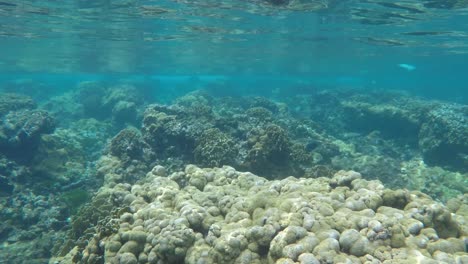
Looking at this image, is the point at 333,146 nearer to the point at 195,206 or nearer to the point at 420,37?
the point at 195,206

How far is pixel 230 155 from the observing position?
11.6 m

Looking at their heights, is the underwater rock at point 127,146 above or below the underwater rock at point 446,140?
above

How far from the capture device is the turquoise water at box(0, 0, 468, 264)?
5.43 meters

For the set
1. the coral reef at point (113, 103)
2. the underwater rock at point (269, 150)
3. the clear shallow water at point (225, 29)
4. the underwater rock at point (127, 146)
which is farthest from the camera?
the coral reef at point (113, 103)

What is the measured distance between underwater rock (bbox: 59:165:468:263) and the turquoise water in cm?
3

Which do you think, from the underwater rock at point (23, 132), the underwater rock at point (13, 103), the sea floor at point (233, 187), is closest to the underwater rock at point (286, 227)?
the sea floor at point (233, 187)

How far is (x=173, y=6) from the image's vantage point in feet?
67.2

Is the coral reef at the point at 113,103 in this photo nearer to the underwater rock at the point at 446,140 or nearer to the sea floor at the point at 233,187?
the sea floor at the point at 233,187

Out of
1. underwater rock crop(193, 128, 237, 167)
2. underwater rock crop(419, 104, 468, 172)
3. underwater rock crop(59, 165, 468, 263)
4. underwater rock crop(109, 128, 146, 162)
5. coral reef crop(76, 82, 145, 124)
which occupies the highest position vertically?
underwater rock crop(59, 165, 468, 263)

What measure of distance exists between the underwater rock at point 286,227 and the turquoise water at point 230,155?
28mm

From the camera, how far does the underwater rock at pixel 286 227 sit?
4.79 m

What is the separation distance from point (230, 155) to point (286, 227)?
21.2ft

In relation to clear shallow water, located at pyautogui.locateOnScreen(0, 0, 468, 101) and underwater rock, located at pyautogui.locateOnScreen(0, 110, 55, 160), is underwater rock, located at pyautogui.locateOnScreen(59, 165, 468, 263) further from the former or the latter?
clear shallow water, located at pyautogui.locateOnScreen(0, 0, 468, 101)

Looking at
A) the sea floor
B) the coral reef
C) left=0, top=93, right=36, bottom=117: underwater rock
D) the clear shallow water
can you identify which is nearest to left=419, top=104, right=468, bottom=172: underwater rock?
the sea floor
